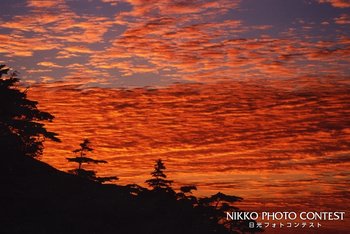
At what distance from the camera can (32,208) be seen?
32406 mm

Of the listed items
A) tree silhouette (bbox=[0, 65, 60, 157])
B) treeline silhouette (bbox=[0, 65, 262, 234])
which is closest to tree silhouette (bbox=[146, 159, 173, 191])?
treeline silhouette (bbox=[0, 65, 262, 234])

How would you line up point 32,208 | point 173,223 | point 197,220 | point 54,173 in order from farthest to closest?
point 197,220 → point 173,223 → point 54,173 → point 32,208

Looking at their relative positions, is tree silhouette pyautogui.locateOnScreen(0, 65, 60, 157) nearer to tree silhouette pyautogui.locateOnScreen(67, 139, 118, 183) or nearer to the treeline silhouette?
the treeline silhouette

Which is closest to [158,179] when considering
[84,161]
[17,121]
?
[84,161]

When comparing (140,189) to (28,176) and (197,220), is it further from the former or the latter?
(28,176)

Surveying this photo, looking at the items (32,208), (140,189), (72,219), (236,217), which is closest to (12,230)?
(32,208)

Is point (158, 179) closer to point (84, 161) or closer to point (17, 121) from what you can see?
→ point (84, 161)

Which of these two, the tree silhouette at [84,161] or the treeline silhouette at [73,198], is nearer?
the treeline silhouette at [73,198]

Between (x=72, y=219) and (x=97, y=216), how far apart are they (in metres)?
2.98

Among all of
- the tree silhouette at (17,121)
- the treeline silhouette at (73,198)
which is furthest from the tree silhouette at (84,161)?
the tree silhouette at (17,121)

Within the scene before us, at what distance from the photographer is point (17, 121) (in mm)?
28156

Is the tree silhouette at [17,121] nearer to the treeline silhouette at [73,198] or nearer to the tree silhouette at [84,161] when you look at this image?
the treeline silhouette at [73,198]

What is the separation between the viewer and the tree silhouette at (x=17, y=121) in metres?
26.9

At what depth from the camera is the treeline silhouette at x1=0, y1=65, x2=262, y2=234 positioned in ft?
91.7
